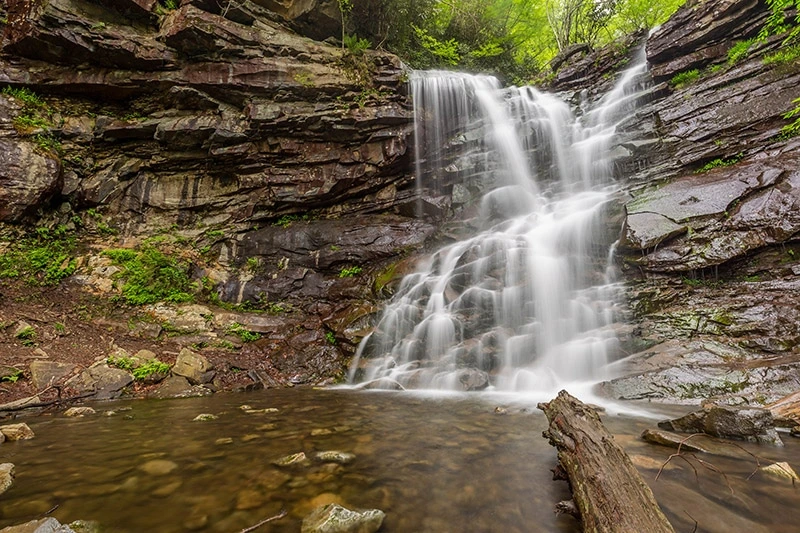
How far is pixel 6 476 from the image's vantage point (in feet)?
7.79

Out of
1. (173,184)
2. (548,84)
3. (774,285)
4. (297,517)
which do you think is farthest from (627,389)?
(548,84)

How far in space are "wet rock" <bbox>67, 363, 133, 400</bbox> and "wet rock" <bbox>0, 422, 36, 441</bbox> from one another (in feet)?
8.28

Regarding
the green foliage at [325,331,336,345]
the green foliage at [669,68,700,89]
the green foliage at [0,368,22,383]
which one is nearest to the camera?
the green foliage at [0,368,22,383]

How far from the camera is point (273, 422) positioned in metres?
4.16

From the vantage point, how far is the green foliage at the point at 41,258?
8359mm

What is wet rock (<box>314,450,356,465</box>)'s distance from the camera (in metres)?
2.84

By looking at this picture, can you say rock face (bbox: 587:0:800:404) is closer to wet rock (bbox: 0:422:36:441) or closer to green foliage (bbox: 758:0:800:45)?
green foliage (bbox: 758:0:800:45)

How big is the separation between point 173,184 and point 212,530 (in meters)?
12.3

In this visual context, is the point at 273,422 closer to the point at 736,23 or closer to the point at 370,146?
the point at 370,146

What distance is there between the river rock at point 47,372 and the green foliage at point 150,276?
10.4 ft

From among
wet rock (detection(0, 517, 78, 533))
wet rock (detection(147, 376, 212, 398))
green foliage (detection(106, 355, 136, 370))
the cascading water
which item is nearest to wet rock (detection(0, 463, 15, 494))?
wet rock (detection(0, 517, 78, 533))

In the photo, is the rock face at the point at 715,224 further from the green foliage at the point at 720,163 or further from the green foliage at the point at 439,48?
the green foliage at the point at 439,48

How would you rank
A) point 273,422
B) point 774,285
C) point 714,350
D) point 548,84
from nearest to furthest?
point 273,422 < point 714,350 < point 774,285 < point 548,84

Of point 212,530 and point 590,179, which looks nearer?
point 212,530
